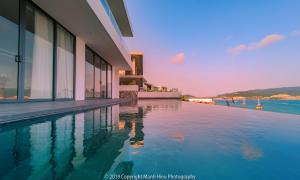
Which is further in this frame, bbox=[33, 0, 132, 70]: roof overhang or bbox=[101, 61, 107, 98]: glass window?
bbox=[101, 61, 107, 98]: glass window

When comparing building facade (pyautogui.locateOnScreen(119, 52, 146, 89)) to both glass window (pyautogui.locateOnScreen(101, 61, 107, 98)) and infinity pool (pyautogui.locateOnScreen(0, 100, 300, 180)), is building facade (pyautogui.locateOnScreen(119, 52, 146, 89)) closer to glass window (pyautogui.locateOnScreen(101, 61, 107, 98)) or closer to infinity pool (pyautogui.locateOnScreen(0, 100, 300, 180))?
glass window (pyautogui.locateOnScreen(101, 61, 107, 98))

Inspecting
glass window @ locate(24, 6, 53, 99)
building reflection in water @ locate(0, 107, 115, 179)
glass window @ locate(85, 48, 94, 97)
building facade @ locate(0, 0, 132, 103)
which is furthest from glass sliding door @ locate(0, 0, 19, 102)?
glass window @ locate(85, 48, 94, 97)

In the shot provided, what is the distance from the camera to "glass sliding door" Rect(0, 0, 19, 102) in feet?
13.4

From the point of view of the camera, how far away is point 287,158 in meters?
1.48

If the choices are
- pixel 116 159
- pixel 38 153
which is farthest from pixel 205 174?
pixel 38 153

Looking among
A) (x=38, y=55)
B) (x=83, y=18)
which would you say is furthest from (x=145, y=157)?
(x=83, y=18)

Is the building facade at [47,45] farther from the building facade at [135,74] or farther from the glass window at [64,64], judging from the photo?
the building facade at [135,74]

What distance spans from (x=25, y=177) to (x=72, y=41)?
7360 millimetres

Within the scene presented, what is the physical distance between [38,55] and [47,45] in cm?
64

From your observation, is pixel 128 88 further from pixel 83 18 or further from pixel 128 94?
pixel 83 18

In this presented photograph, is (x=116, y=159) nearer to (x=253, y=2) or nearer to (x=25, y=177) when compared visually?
(x=25, y=177)

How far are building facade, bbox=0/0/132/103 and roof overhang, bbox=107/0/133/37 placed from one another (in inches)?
155

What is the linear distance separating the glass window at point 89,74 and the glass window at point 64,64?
1.66 metres

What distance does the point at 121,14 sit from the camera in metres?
12.3
